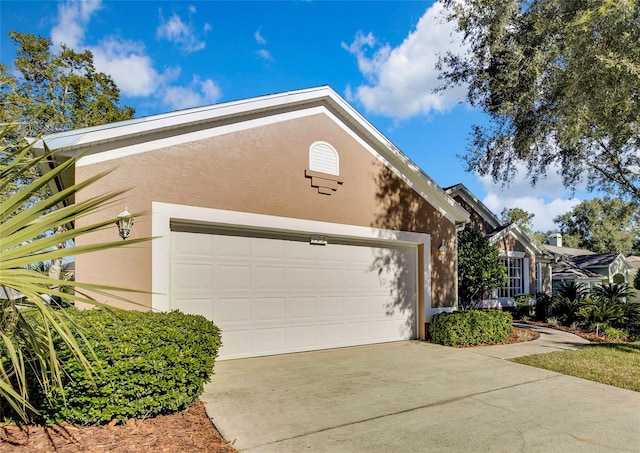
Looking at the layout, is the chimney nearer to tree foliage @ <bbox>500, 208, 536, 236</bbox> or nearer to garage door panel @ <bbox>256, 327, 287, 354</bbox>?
tree foliage @ <bbox>500, 208, 536, 236</bbox>

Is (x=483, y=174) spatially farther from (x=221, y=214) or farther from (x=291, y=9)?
(x=221, y=214)

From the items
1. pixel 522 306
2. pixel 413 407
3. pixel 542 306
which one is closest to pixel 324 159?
pixel 413 407

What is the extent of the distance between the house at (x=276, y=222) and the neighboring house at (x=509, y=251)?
5863 mm

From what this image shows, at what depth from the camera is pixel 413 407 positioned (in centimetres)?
486

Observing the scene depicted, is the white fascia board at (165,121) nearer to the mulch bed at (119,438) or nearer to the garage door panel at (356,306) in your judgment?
the mulch bed at (119,438)

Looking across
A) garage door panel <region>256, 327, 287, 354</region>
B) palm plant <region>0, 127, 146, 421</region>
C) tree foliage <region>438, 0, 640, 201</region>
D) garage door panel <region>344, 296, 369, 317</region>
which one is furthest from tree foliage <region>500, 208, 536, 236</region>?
palm plant <region>0, 127, 146, 421</region>

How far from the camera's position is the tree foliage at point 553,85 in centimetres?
746

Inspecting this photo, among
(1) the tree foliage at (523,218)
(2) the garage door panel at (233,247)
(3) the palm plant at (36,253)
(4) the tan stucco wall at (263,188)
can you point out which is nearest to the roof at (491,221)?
(4) the tan stucco wall at (263,188)

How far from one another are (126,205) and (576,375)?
8.00m

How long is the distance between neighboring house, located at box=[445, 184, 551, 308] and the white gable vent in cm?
821

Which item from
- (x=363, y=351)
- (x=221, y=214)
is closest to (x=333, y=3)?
(x=221, y=214)

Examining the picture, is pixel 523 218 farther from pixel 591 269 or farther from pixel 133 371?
pixel 133 371

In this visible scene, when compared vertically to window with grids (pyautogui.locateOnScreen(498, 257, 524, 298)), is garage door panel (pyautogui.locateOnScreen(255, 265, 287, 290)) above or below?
above

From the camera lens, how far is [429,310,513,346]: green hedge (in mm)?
9039
